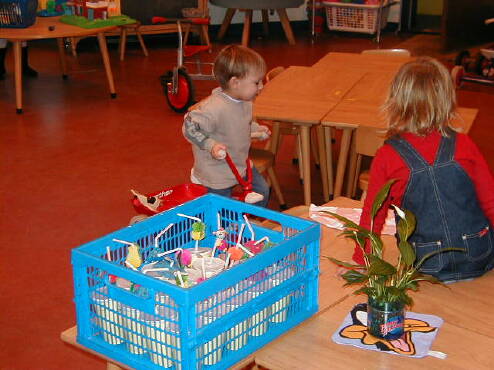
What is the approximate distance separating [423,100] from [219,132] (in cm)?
126

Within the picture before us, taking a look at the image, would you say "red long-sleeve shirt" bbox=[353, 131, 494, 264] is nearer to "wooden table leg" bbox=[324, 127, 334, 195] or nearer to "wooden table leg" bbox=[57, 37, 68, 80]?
"wooden table leg" bbox=[324, 127, 334, 195]

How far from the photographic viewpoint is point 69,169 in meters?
4.93

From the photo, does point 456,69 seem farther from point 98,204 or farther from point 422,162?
point 422,162

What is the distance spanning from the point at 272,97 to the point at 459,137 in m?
1.92

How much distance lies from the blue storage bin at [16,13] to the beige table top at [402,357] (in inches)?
183

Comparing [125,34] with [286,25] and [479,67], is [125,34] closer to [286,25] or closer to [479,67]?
[286,25]

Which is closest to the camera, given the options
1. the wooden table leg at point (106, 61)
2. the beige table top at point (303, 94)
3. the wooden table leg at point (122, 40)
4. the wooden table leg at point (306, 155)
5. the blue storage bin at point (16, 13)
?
the beige table top at point (303, 94)

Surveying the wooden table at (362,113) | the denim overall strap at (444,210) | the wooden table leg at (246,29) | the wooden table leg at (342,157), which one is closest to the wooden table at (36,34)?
the wooden table leg at (246,29)

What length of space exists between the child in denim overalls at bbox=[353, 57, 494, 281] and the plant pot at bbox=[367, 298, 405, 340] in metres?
0.38

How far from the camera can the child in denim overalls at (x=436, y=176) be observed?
6.91 ft

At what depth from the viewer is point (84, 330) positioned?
1802 mm

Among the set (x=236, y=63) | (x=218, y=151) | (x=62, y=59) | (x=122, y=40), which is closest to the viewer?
(x=218, y=151)

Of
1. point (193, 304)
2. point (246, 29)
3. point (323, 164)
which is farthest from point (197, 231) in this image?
point (246, 29)

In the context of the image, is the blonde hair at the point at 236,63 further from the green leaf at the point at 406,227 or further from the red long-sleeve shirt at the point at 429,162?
the green leaf at the point at 406,227
